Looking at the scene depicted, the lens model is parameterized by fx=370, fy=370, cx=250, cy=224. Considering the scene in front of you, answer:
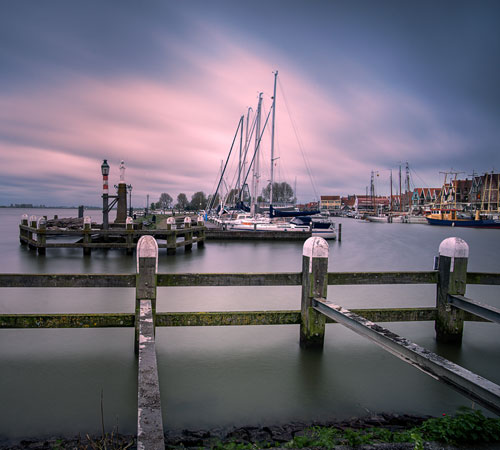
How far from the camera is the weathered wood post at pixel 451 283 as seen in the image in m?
5.47

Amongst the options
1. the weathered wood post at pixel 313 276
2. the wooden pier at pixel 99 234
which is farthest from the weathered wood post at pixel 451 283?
the wooden pier at pixel 99 234

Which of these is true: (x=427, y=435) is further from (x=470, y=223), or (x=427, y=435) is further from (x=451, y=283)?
(x=470, y=223)

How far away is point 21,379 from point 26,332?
243 centimetres

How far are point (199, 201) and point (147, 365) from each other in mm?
137167

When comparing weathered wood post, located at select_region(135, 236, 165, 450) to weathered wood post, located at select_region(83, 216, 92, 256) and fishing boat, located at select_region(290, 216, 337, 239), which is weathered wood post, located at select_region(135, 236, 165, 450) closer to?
weathered wood post, located at select_region(83, 216, 92, 256)

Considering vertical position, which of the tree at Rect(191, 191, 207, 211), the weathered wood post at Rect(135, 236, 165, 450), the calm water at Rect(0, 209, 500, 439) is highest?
the tree at Rect(191, 191, 207, 211)

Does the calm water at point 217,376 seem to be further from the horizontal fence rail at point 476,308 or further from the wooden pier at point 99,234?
the wooden pier at point 99,234

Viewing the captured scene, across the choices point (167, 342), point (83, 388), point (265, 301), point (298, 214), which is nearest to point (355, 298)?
point (265, 301)

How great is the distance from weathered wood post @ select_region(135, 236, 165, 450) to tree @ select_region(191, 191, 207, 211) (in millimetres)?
128254

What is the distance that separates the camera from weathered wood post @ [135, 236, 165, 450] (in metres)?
2.14

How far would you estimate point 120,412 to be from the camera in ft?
14.3

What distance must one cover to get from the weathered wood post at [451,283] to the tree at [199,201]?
127985mm

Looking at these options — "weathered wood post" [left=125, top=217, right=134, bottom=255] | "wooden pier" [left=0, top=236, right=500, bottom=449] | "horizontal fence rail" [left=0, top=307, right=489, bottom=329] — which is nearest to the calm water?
"wooden pier" [left=0, top=236, right=500, bottom=449]

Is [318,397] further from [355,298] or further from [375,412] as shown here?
[355,298]
